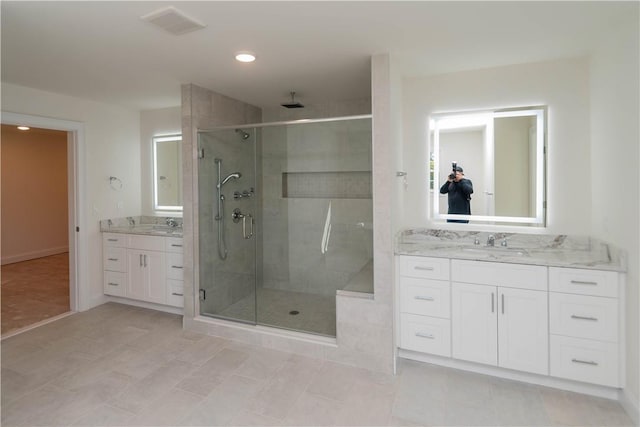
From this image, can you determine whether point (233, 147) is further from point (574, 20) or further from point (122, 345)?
point (574, 20)

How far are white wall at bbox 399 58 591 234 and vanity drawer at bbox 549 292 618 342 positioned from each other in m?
0.70

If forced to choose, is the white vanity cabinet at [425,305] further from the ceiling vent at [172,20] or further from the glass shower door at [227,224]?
the ceiling vent at [172,20]

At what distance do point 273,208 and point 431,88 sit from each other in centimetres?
203

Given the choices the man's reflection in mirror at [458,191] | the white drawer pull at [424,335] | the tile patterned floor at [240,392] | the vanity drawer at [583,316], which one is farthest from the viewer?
the man's reflection in mirror at [458,191]

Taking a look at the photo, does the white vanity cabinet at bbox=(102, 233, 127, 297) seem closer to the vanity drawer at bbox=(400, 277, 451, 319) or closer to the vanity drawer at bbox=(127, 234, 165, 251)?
the vanity drawer at bbox=(127, 234, 165, 251)

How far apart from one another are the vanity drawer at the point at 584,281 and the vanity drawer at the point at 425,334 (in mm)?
767

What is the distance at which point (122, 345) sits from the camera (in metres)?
3.06

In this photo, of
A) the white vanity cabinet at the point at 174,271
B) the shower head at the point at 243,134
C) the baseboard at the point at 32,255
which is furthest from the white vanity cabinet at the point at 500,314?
the baseboard at the point at 32,255

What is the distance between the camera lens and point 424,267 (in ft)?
8.64

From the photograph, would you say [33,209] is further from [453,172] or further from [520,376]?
[520,376]

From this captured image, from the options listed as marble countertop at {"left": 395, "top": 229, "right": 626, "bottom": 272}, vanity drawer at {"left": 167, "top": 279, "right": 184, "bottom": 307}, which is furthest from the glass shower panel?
vanity drawer at {"left": 167, "top": 279, "right": 184, "bottom": 307}

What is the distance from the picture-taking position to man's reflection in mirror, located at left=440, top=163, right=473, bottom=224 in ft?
10.1

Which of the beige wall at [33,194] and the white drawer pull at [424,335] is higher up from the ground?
the beige wall at [33,194]

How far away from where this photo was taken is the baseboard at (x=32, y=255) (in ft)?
20.6
